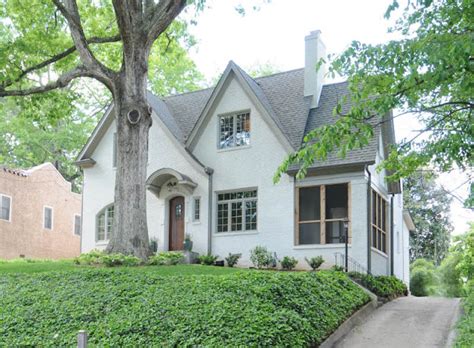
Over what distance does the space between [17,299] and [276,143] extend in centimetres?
1077

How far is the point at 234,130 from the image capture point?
21953 millimetres

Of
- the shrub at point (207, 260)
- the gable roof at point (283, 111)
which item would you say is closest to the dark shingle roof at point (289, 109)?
the gable roof at point (283, 111)

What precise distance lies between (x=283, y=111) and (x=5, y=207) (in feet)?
52.8

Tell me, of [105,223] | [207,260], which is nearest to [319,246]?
[207,260]

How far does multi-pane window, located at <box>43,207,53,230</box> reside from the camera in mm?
33750

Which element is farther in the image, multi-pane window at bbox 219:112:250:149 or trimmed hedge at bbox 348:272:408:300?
multi-pane window at bbox 219:112:250:149

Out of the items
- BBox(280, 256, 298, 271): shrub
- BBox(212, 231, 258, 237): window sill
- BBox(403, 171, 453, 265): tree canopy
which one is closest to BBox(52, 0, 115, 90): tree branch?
BBox(212, 231, 258, 237): window sill

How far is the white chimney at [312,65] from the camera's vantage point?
72.5ft

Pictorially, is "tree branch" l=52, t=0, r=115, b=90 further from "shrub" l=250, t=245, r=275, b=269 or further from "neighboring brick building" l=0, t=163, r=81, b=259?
"neighboring brick building" l=0, t=163, r=81, b=259

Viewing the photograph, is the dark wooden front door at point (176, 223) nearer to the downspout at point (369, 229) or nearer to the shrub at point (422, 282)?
the downspout at point (369, 229)

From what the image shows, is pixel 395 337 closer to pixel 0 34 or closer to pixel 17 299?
pixel 17 299

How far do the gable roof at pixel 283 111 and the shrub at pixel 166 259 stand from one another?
193 inches

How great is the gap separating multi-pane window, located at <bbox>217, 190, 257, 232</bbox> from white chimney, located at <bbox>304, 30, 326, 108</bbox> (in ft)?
13.3

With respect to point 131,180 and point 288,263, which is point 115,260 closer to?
point 131,180
